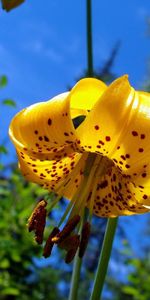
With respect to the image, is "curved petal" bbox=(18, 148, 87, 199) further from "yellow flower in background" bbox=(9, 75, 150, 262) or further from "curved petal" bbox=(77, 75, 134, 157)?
"curved petal" bbox=(77, 75, 134, 157)

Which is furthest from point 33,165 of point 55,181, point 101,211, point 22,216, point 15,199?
point 15,199

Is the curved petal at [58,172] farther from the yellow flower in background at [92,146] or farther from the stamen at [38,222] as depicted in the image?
the stamen at [38,222]

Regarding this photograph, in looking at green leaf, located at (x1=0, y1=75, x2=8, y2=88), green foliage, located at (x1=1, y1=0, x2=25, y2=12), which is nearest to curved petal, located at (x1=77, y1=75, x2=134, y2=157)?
green foliage, located at (x1=1, y1=0, x2=25, y2=12)

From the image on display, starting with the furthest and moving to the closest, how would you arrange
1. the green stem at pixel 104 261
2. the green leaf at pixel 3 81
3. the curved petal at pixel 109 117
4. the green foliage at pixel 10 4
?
the green leaf at pixel 3 81
the green foliage at pixel 10 4
the green stem at pixel 104 261
the curved petal at pixel 109 117

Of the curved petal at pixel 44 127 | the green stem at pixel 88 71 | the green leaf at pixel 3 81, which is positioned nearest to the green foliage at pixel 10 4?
the green stem at pixel 88 71

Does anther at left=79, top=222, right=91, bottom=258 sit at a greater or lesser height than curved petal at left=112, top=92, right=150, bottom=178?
lesser

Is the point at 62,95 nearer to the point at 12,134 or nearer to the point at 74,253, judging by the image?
the point at 12,134

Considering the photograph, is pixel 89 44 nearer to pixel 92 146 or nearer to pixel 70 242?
pixel 92 146

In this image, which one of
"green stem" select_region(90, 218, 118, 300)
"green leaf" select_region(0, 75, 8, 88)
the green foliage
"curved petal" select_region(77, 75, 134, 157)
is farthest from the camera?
"green leaf" select_region(0, 75, 8, 88)
